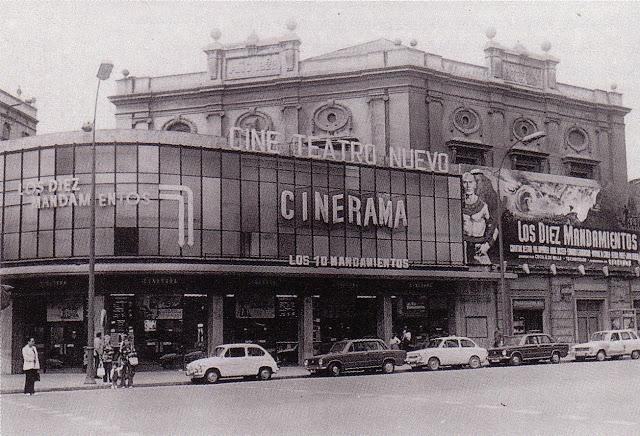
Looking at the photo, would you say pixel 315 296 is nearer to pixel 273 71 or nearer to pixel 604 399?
pixel 273 71

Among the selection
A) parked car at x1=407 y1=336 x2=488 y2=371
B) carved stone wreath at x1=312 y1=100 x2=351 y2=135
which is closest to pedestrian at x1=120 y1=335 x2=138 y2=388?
parked car at x1=407 y1=336 x2=488 y2=371

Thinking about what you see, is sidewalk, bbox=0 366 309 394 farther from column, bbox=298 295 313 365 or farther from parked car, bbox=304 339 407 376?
column, bbox=298 295 313 365

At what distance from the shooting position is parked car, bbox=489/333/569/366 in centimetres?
3562

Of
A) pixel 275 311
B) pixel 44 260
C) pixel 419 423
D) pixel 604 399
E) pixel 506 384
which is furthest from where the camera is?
pixel 275 311

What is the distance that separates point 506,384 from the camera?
2366cm

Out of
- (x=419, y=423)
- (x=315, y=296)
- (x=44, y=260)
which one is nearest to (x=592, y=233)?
(x=315, y=296)

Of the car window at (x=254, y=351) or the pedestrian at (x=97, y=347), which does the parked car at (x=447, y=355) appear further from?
the pedestrian at (x=97, y=347)

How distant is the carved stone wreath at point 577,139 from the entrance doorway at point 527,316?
11693 millimetres

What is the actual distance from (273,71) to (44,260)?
1959 centimetres

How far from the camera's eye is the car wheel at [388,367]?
32656 mm

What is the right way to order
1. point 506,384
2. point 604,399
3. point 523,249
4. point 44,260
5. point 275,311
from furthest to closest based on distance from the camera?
point 523,249 → point 275,311 → point 44,260 → point 506,384 → point 604,399

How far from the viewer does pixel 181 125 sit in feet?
166

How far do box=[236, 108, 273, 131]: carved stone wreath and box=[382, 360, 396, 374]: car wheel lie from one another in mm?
20333

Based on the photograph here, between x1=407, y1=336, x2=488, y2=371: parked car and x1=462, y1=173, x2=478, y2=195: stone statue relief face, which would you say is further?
x1=462, y1=173, x2=478, y2=195: stone statue relief face
